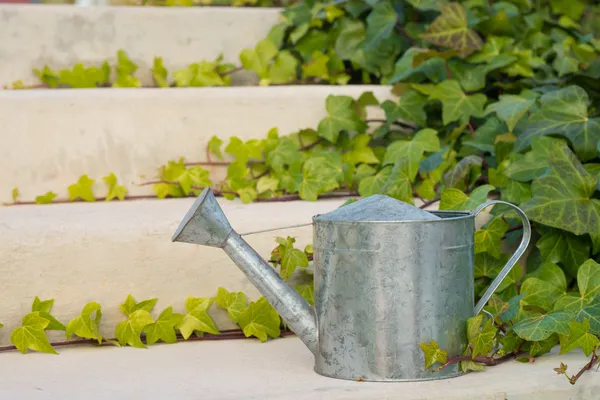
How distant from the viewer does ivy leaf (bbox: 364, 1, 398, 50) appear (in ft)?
6.95

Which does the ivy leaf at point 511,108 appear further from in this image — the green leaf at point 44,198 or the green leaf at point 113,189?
the green leaf at point 44,198

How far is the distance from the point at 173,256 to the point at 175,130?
18.2 inches

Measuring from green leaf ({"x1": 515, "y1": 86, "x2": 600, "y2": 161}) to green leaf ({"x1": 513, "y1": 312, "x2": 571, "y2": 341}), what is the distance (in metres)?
0.49

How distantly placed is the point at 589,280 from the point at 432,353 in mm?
343

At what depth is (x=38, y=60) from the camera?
7.07ft

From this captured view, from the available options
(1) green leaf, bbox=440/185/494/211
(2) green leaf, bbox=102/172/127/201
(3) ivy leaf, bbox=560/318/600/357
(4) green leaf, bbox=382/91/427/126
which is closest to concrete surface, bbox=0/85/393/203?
(2) green leaf, bbox=102/172/127/201

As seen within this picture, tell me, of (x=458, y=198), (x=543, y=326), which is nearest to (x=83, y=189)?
(x=458, y=198)

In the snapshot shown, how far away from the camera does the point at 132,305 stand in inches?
58.3

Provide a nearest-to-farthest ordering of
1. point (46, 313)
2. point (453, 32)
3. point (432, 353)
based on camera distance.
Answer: point (432, 353)
point (46, 313)
point (453, 32)

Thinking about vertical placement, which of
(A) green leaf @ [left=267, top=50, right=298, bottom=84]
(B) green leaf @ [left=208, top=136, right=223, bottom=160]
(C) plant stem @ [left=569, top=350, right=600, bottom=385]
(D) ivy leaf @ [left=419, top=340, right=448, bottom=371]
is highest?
(A) green leaf @ [left=267, top=50, right=298, bottom=84]

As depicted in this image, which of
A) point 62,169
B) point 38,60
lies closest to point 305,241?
point 62,169

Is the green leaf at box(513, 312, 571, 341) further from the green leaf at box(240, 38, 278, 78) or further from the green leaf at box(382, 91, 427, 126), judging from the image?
the green leaf at box(240, 38, 278, 78)

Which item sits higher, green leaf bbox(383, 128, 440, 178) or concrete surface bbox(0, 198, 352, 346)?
green leaf bbox(383, 128, 440, 178)

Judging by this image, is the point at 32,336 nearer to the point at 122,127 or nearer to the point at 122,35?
the point at 122,127
